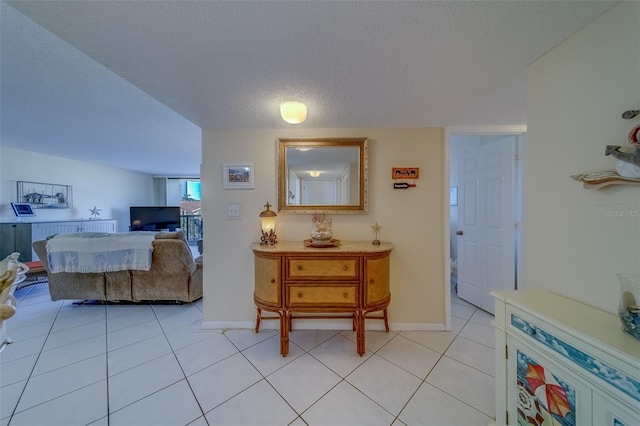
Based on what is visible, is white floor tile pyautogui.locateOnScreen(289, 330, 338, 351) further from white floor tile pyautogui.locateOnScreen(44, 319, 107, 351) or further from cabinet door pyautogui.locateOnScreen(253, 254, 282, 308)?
white floor tile pyautogui.locateOnScreen(44, 319, 107, 351)

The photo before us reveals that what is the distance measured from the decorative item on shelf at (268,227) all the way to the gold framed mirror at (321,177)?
0.43ft

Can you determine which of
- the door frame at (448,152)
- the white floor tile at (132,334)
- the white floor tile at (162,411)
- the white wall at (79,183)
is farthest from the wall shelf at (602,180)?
the white wall at (79,183)

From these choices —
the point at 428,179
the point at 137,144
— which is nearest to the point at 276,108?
the point at 428,179

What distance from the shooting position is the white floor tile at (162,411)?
122 cm

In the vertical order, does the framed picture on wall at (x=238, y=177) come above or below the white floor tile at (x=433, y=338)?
above

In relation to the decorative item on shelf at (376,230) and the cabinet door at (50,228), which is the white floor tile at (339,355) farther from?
the cabinet door at (50,228)

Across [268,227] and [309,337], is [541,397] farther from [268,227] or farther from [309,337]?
[268,227]

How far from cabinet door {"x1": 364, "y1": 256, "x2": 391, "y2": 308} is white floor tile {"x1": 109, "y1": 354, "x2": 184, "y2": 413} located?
1.48 metres

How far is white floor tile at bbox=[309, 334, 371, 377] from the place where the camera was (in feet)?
5.41

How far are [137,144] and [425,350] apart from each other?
4.85 metres

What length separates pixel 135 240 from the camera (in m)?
2.55

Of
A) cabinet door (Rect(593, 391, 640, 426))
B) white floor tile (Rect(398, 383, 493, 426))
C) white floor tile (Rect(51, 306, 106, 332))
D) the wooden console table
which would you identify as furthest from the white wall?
cabinet door (Rect(593, 391, 640, 426))

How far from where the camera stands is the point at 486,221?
2506 mm

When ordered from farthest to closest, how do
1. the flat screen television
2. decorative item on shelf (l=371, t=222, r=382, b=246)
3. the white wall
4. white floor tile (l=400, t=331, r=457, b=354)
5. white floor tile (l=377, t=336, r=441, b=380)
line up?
the flat screen television → the white wall → decorative item on shelf (l=371, t=222, r=382, b=246) → white floor tile (l=400, t=331, r=457, b=354) → white floor tile (l=377, t=336, r=441, b=380)
